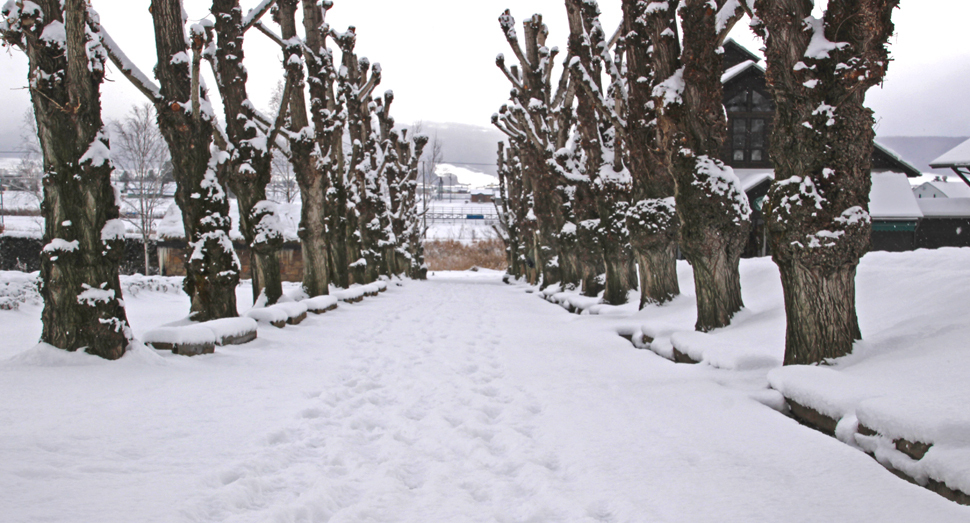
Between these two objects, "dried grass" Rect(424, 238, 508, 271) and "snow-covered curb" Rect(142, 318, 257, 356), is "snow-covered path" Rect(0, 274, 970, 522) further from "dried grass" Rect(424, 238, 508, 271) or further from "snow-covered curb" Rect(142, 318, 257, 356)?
"dried grass" Rect(424, 238, 508, 271)

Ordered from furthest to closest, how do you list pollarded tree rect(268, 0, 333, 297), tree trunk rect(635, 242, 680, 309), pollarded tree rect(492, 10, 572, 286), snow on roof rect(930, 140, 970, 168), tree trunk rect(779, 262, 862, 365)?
snow on roof rect(930, 140, 970, 168)
pollarded tree rect(492, 10, 572, 286)
pollarded tree rect(268, 0, 333, 297)
tree trunk rect(635, 242, 680, 309)
tree trunk rect(779, 262, 862, 365)

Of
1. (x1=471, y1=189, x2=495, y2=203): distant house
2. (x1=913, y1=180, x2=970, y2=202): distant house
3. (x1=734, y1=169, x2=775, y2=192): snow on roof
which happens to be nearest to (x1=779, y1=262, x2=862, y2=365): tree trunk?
(x1=734, y1=169, x2=775, y2=192): snow on roof

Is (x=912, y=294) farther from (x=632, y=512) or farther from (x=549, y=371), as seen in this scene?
(x=632, y=512)

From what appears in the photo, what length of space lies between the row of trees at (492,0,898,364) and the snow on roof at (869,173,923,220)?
13.0 metres

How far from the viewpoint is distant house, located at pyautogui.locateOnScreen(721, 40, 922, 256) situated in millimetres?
20828

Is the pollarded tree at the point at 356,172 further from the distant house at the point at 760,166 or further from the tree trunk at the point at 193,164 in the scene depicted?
the distant house at the point at 760,166

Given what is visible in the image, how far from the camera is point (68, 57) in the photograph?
5.10 m

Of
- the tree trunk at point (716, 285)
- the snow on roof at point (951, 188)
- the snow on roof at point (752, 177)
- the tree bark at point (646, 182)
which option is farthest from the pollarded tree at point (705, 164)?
the snow on roof at point (951, 188)

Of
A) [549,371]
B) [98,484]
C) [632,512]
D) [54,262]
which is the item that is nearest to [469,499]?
[632,512]

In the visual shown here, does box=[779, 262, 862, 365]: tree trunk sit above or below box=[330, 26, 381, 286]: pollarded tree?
below

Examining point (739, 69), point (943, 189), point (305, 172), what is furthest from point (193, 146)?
point (943, 189)

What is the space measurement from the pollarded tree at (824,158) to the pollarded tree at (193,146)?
611 centimetres

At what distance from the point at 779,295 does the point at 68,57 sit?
8.24 meters

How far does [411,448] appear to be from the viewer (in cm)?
364
